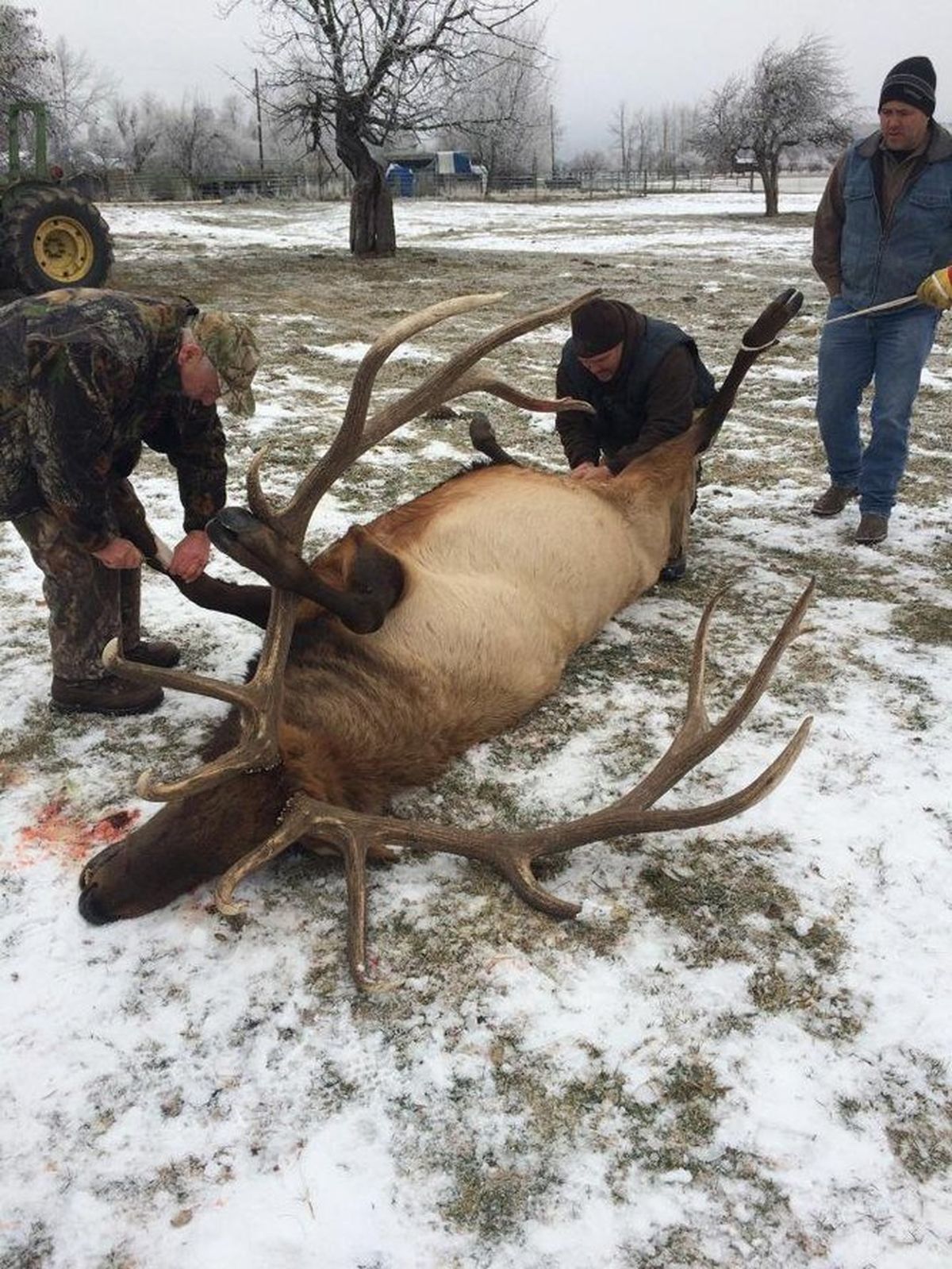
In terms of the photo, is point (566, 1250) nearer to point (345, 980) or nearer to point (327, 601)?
point (345, 980)

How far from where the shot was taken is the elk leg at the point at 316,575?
2832mm

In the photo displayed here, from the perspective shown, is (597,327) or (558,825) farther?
(597,327)

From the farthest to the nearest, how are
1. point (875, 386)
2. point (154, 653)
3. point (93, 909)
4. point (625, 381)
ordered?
point (875, 386)
point (625, 381)
point (154, 653)
point (93, 909)

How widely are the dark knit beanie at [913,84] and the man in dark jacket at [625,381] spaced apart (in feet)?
4.71

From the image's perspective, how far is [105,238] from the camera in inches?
428

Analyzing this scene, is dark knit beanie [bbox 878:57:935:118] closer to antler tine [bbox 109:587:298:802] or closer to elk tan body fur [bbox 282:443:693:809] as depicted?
elk tan body fur [bbox 282:443:693:809]

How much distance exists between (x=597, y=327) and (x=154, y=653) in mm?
2457

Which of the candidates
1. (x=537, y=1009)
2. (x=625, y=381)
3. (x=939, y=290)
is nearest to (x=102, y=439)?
(x=537, y=1009)

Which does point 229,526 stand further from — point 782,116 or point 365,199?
point 782,116

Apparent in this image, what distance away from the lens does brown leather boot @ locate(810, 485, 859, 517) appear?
5.28m

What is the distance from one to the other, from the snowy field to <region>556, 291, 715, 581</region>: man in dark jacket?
0.99 meters

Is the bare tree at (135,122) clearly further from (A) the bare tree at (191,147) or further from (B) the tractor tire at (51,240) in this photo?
(B) the tractor tire at (51,240)

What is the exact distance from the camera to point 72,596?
3377 mm

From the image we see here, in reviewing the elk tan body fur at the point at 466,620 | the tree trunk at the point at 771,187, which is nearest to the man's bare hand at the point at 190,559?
the elk tan body fur at the point at 466,620
